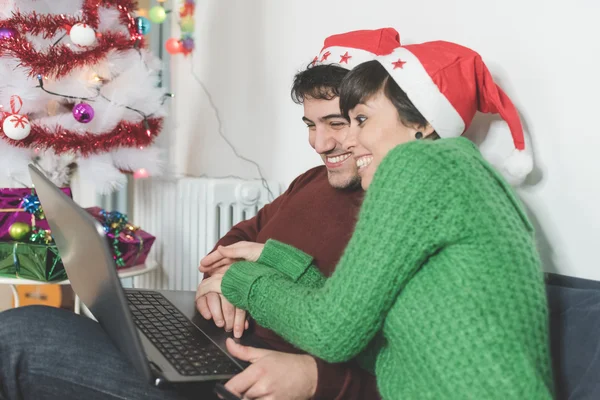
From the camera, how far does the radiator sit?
6.38 ft

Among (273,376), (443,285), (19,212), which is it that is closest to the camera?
(443,285)

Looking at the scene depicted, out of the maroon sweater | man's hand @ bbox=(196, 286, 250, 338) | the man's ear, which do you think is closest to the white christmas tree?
the maroon sweater

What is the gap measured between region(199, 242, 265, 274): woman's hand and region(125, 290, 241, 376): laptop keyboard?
118 mm

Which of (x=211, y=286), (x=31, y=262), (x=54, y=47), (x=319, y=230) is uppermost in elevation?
(x=54, y=47)

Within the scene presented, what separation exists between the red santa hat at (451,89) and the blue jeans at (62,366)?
0.58 meters

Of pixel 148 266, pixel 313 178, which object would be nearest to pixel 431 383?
pixel 313 178

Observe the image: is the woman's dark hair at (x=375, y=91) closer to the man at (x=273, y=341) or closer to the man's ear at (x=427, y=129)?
the man's ear at (x=427, y=129)

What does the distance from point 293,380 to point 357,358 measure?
0.49ft

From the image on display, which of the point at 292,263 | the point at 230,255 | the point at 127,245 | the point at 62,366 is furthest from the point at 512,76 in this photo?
the point at 127,245

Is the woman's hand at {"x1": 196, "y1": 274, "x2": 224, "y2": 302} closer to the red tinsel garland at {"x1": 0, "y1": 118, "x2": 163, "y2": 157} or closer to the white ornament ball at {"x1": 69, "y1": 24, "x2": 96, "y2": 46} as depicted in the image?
the red tinsel garland at {"x1": 0, "y1": 118, "x2": 163, "y2": 157}

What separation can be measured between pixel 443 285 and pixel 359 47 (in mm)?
669

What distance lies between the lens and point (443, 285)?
0.76m

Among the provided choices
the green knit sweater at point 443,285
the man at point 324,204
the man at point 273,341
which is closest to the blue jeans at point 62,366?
the man at point 273,341

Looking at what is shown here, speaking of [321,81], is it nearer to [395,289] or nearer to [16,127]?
[395,289]
